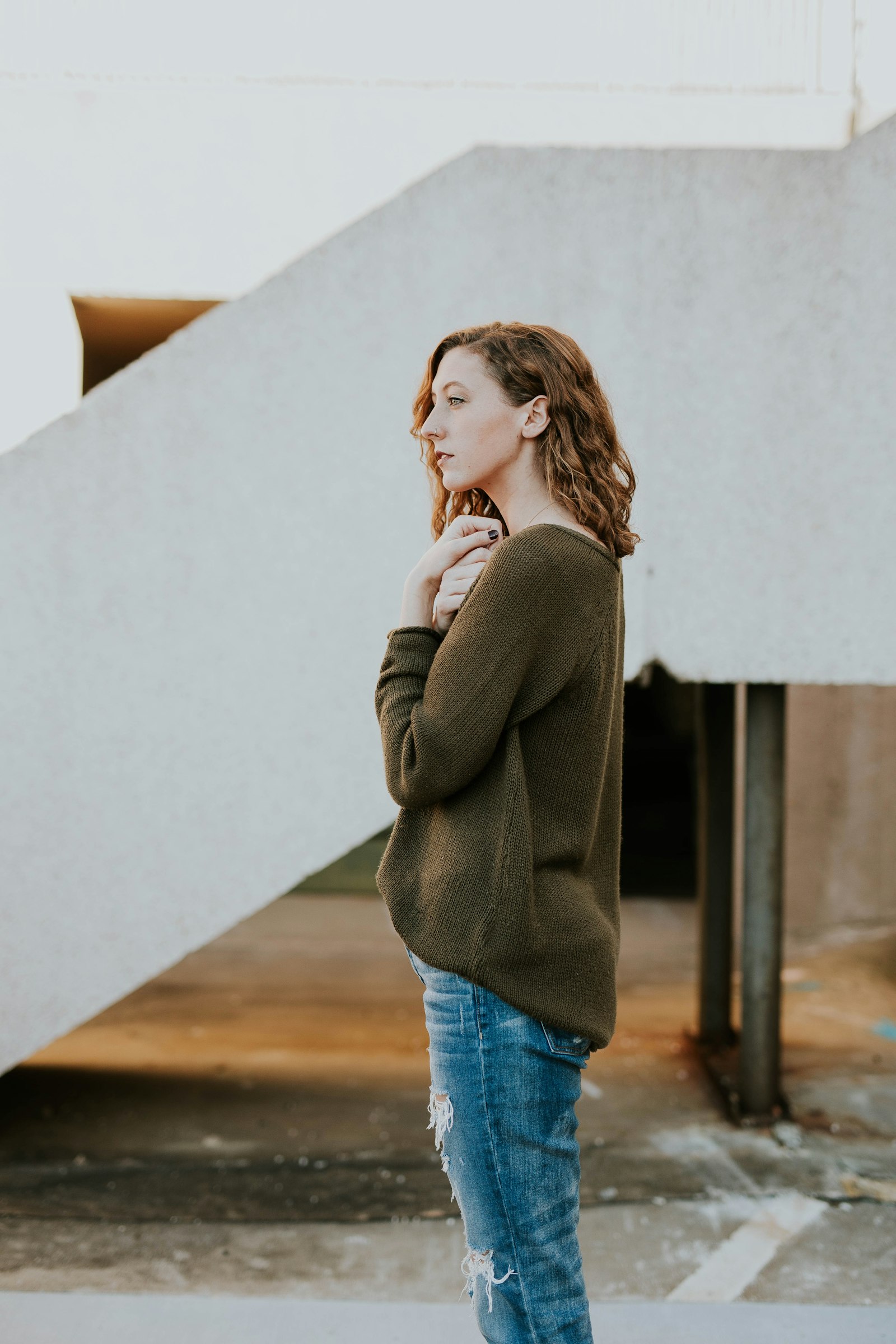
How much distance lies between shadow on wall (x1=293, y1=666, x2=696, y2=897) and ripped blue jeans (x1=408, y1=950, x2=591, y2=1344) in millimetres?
7757

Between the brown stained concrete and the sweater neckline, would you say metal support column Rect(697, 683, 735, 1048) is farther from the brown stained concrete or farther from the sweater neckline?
the sweater neckline

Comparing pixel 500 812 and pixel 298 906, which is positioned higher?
pixel 500 812

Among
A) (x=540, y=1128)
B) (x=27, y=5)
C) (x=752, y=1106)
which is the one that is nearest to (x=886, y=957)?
(x=752, y=1106)

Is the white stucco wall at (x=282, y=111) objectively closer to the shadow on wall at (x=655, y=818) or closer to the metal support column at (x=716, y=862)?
the metal support column at (x=716, y=862)

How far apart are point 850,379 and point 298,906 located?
6752 millimetres

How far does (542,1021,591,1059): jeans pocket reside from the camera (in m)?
1.63

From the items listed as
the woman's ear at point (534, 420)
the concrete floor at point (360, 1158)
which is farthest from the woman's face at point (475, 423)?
the concrete floor at point (360, 1158)

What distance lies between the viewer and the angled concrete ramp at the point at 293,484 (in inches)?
141

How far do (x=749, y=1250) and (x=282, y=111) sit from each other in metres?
5.86

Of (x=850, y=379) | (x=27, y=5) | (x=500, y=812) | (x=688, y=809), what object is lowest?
(x=688, y=809)

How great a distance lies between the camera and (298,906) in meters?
9.27

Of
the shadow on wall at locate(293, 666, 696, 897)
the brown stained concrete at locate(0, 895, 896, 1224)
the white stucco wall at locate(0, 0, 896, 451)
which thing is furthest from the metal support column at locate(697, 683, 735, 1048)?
the shadow on wall at locate(293, 666, 696, 897)

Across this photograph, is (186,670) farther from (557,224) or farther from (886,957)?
(886,957)

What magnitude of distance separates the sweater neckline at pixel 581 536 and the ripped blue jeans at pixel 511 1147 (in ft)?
2.14
